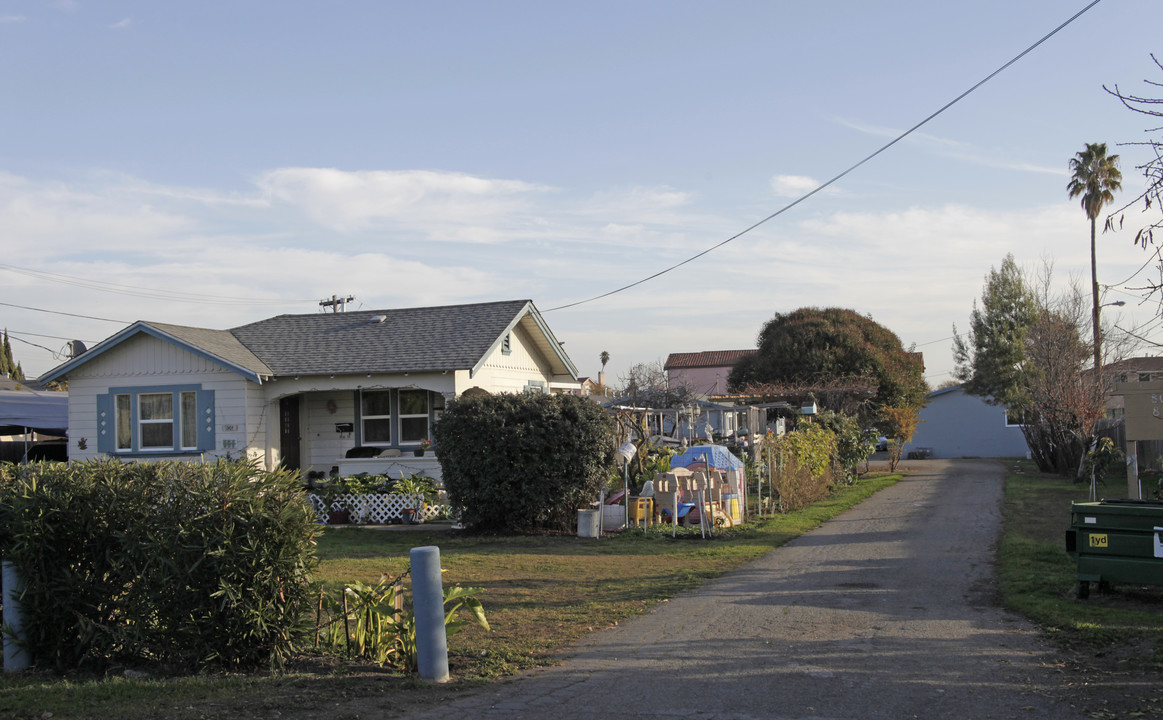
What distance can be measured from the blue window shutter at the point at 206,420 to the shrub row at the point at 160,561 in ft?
41.6

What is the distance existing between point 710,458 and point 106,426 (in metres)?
13.6

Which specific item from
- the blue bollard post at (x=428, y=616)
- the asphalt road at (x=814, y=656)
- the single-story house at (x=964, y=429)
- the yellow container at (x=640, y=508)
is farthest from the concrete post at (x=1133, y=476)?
the single-story house at (x=964, y=429)

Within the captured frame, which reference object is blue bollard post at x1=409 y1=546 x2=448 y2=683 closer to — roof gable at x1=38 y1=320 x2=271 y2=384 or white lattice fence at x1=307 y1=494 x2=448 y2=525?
white lattice fence at x1=307 y1=494 x2=448 y2=525

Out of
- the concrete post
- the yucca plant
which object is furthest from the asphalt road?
the concrete post

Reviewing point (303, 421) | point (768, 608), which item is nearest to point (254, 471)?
point (768, 608)

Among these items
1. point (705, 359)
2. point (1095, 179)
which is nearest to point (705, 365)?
point (705, 359)

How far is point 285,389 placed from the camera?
20719mm

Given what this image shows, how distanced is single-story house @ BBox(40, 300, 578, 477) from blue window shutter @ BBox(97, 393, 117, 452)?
2 centimetres

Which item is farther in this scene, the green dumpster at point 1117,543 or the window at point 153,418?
the window at point 153,418

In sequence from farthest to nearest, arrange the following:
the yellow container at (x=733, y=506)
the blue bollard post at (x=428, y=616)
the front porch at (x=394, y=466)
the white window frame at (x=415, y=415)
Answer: the white window frame at (x=415, y=415), the front porch at (x=394, y=466), the yellow container at (x=733, y=506), the blue bollard post at (x=428, y=616)

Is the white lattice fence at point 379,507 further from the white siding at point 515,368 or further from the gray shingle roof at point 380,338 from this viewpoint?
the white siding at point 515,368

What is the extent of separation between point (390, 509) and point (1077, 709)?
14.5 meters

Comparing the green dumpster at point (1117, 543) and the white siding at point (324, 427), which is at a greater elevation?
the white siding at point (324, 427)

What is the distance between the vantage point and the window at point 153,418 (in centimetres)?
2041
